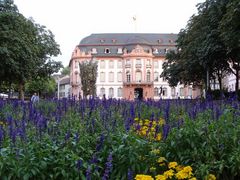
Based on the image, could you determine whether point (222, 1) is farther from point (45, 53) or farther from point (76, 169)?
point (45, 53)

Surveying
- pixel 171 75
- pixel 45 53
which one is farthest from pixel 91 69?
pixel 45 53

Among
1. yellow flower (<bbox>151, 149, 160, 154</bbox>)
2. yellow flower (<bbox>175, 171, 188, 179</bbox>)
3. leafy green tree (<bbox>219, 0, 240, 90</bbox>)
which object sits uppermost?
leafy green tree (<bbox>219, 0, 240, 90</bbox>)

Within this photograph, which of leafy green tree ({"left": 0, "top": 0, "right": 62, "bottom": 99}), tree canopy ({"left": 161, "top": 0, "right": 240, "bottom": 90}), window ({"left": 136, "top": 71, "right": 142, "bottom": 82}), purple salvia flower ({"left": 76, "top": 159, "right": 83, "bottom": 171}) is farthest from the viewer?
window ({"left": 136, "top": 71, "right": 142, "bottom": 82})

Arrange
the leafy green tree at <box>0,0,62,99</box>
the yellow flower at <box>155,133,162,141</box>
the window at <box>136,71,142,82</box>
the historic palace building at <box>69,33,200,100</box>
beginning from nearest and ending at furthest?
the yellow flower at <box>155,133,162,141</box>
the leafy green tree at <box>0,0,62,99</box>
the historic palace building at <box>69,33,200,100</box>
the window at <box>136,71,142,82</box>

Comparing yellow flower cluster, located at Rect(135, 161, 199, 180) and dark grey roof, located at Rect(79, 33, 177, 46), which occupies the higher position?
dark grey roof, located at Rect(79, 33, 177, 46)

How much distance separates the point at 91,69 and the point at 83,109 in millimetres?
21882

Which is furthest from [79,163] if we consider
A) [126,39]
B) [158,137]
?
[126,39]

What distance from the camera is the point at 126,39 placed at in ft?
331

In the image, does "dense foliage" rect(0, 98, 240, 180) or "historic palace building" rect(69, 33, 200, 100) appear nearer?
"dense foliage" rect(0, 98, 240, 180)

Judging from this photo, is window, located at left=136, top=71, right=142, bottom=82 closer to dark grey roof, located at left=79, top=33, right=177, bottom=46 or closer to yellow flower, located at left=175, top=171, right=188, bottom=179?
dark grey roof, located at left=79, top=33, right=177, bottom=46

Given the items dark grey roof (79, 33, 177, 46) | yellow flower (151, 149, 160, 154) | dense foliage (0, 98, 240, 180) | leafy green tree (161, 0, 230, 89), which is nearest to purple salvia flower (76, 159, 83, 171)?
dense foliage (0, 98, 240, 180)

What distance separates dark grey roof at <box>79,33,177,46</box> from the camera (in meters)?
97.9

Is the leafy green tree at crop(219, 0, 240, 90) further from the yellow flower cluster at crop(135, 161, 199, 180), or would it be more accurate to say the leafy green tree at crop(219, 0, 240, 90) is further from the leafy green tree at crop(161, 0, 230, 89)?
the yellow flower cluster at crop(135, 161, 199, 180)

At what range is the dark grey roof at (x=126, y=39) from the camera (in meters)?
97.9
